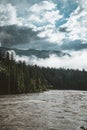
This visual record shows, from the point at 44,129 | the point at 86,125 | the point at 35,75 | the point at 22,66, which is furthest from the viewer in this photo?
the point at 35,75

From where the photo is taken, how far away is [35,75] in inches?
6230

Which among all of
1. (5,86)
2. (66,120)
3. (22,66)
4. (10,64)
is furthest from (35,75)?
(66,120)

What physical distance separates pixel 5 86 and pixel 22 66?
32.1m

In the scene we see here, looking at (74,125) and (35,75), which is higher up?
(35,75)

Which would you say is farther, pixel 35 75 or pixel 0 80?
pixel 35 75

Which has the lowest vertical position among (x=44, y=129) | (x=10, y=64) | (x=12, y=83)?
(x=44, y=129)

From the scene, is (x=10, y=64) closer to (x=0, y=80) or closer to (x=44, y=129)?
(x=0, y=80)

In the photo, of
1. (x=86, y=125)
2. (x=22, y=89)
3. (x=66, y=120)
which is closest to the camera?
(x=86, y=125)

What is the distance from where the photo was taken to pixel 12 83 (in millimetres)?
118812

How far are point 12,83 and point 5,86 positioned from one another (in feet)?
13.7

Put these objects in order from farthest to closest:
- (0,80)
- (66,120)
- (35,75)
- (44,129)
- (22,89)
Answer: (35,75), (22,89), (0,80), (66,120), (44,129)

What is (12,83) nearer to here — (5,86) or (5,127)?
(5,86)

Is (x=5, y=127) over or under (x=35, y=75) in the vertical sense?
under

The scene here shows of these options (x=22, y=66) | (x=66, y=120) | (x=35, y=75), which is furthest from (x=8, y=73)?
(x=66, y=120)
